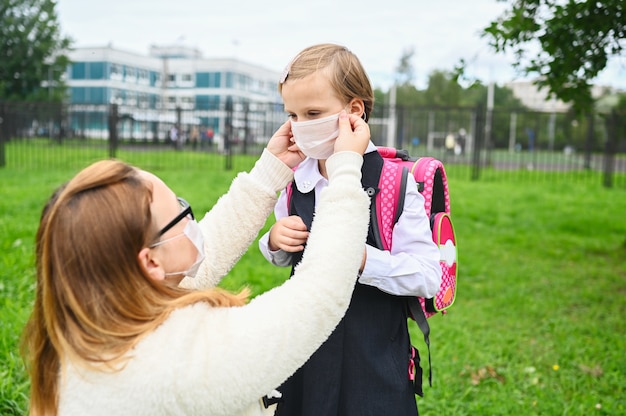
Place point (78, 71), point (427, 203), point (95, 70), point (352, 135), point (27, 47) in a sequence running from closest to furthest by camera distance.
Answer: point (352, 135)
point (427, 203)
point (27, 47)
point (95, 70)
point (78, 71)

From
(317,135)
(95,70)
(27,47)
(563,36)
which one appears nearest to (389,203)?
(317,135)

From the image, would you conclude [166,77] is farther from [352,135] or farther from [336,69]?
[352,135]

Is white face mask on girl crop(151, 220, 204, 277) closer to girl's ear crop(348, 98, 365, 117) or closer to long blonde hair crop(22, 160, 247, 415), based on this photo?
long blonde hair crop(22, 160, 247, 415)

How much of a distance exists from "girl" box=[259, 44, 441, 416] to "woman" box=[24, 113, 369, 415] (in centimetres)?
36

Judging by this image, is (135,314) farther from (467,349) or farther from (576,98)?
(576,98)

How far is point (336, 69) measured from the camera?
171cm

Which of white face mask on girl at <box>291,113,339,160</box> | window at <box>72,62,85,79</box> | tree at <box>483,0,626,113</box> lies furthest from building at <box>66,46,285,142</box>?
white face mask on girl at <box>291,113,339,160</box>

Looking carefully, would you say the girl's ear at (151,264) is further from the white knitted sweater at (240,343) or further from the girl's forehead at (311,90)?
the girl's forehead at (311,90)

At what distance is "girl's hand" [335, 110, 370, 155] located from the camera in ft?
4.84

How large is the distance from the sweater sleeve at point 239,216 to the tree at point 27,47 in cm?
2103

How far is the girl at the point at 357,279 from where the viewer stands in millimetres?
1699

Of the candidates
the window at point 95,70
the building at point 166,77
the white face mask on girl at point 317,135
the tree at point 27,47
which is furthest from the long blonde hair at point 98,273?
the window at point 95,70

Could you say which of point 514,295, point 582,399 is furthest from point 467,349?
point 514,295

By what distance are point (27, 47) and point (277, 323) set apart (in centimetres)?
2659
